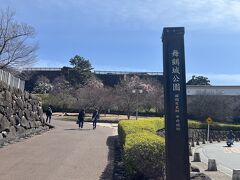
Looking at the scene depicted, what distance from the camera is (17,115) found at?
16.2m

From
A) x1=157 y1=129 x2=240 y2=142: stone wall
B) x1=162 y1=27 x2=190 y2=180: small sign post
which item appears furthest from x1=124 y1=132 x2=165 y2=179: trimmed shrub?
x1=157 y1=129 x2=240 y2=142: stone wall

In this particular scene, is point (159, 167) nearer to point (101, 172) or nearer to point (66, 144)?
point (101, 172)

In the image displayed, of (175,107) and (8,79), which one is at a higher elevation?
(8,79)

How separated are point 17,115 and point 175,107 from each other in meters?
10.5

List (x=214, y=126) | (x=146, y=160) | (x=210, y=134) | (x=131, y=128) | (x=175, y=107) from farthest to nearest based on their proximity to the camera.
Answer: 1. (x=214, y=126)
2. (x=210, y=134)
3. (x=131, y=128)
4. (x=146, y=160)
5. (x=175, y=107)

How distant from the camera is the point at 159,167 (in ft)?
27.4

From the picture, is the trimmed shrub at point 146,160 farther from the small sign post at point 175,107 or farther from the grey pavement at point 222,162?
the grey pavement at point 222,162

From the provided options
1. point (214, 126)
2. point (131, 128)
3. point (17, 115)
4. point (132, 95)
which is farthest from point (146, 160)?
point (132, 95)

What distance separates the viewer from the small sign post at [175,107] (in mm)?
7156

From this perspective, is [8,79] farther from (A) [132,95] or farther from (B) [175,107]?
(A) [132,95]

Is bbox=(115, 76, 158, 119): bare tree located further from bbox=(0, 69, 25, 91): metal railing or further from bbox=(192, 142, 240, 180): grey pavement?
bbox=(0, 69, 25, 91): metal railing

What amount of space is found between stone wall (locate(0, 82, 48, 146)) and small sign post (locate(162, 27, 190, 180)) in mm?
7974

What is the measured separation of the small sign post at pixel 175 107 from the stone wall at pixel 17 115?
26.2 feet

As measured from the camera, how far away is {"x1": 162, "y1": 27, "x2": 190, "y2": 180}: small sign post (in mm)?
7156
